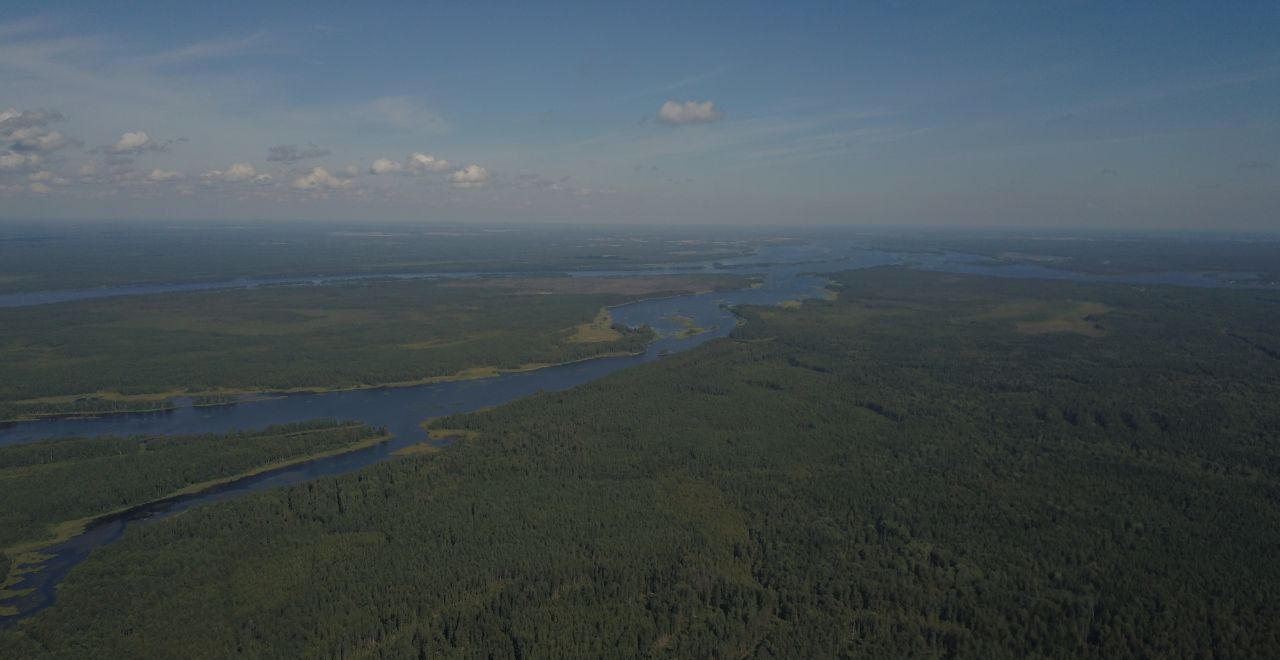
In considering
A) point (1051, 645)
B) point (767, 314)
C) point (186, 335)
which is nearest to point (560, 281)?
point (767, 314)


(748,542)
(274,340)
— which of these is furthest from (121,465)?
(274,340)

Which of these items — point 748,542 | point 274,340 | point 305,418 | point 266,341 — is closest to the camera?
point 748,542

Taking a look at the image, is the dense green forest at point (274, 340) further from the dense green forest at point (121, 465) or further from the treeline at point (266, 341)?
the dense green forest at point (121, 465)

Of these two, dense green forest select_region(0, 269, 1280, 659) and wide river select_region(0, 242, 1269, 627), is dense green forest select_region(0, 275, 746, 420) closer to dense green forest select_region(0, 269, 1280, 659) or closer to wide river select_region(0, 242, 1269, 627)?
wide river select_region(0, 242, 1269, 627)

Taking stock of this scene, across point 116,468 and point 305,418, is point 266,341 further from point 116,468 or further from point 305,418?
point 116,468

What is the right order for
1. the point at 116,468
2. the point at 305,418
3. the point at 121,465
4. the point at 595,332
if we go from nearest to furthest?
the point at 116,468 → the point at 121,465 → the point at 305,418 → the point at 595,332
